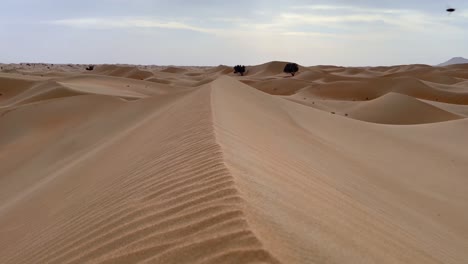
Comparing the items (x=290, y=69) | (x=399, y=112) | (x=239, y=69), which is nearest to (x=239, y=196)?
(x=399, y=112)

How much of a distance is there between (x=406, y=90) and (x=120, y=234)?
2520cm

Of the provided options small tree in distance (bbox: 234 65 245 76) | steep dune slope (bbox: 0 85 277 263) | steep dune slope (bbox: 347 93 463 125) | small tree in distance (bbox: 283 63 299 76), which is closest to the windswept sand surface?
steep dune slope (bbox: 0 85 277 263)

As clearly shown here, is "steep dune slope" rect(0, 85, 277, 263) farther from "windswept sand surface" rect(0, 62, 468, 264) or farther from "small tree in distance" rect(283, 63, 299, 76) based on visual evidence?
"small tree in distance" rect(283, 63, 299, 76)

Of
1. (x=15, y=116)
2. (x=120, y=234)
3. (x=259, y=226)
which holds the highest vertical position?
(x=259, y=226)

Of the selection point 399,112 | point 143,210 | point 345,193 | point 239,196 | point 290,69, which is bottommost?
point 399,112

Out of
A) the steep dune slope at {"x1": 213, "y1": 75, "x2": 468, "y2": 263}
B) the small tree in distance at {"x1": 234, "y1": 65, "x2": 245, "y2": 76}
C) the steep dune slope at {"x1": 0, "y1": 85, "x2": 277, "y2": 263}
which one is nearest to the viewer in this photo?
the steep dune slope at {"x1": 0, "y1": 85, "x2": 277, "y2": 263}

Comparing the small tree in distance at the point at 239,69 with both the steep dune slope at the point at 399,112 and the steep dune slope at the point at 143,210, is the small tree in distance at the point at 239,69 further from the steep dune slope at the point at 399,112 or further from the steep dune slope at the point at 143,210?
the steep dune slope at the point at 143,210

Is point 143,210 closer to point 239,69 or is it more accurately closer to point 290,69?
point 290,69

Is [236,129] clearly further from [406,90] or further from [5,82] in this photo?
[406,90]

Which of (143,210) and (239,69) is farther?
(239,69)

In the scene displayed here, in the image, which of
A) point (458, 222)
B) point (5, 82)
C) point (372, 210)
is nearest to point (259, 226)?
point (372, 210)

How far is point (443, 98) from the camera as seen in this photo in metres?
23.7

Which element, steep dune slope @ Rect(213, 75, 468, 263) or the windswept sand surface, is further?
steep dune slope @ Rect(213, 75, 468, 263)

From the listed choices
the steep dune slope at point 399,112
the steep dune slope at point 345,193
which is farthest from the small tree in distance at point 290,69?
the steep dune slope at point 345,193
